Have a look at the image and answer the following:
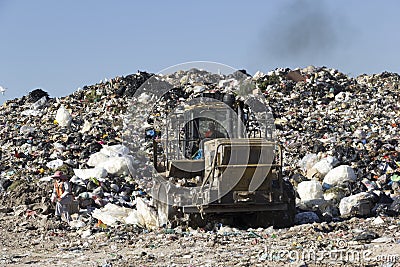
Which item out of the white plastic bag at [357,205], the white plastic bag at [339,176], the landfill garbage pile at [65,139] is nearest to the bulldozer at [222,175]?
the white plastic bag at [357,205]

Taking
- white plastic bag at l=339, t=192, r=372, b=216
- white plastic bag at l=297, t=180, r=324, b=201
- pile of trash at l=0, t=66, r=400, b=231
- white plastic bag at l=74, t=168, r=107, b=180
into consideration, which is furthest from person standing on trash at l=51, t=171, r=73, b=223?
white plastic bag at l=339, t=192, r=372, b=216

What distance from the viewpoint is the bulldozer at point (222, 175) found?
7941 mm

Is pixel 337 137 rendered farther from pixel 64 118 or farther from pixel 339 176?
pixel 64 118

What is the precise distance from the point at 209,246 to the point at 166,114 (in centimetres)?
1021

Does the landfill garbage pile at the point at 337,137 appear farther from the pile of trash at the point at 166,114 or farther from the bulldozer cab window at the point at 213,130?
the bulldozer cab window at the point at 213,130

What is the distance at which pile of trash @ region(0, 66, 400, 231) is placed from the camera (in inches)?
402

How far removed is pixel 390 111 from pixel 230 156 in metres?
10.5

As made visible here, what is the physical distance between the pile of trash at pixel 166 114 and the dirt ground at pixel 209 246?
893mm

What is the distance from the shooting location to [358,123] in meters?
16.0

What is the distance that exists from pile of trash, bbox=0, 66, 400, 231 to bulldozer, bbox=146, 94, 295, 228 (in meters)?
0.49

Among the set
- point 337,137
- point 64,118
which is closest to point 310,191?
point 337,137

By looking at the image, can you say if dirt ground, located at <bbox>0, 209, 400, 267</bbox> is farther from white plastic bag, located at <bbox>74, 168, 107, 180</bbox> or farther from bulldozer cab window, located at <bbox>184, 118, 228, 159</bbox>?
white plastic bag, located at <bbox>74, 168, 107, 180</bbox>

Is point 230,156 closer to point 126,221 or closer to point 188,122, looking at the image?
point 188,122

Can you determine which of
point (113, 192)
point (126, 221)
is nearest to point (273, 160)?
Answer: point (126, 221)
